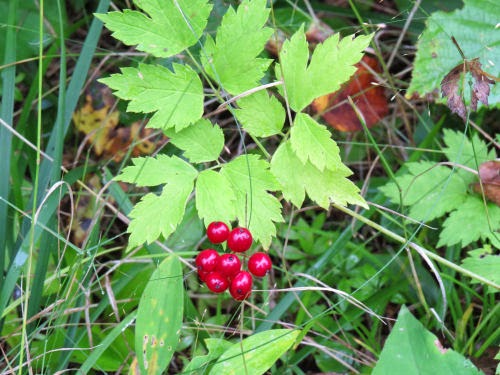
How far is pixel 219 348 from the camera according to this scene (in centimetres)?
158

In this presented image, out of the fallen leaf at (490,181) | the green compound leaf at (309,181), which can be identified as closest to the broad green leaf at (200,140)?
the green compound leaf at (309,181)

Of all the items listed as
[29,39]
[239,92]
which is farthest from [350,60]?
[29,39]

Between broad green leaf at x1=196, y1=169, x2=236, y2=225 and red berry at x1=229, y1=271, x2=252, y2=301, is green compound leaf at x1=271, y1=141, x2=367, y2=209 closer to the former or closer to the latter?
broad green leaf at x1=196, y1=169, x2=236, y2=225

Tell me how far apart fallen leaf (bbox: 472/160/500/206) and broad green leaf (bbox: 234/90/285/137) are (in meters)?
0.76

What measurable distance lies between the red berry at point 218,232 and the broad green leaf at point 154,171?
0.59 feet

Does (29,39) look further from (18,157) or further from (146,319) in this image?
(146,319)

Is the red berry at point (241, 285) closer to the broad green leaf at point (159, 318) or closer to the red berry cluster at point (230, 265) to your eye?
the red berry cluster at point (230, 265)

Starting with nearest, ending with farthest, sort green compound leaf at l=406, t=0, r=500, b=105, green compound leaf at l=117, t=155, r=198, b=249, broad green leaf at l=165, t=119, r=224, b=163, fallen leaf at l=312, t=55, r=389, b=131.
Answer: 1. green compound leaf at l=117, t=155, r=198, b=249
2. broad green leaf at l=165, t=119, r=224, b=163
3. green compound leaf at l=406, t=0, r=500, b=105
4. fallen leaf at l=312, t=55, r=389, b=131

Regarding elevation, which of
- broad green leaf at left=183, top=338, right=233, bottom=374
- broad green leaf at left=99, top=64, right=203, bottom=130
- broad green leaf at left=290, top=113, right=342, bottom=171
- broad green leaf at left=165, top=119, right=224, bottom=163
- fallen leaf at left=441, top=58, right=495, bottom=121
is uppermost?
fallen leaf at left=441, top=58, right=495, bottom=121

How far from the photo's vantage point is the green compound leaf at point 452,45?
2078mm

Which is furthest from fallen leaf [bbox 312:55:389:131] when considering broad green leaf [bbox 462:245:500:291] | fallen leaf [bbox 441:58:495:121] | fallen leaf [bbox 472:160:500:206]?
broad green leaf [bbox 462:245:500:291]

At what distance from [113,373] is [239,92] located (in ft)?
3.26

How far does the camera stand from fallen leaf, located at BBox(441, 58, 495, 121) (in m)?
1.64

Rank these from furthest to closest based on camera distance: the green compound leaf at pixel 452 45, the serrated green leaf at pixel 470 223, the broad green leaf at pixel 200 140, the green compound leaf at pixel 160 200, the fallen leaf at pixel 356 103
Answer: the fallen leaf at pixel 356 103, the green compound leaf at pixel 452 45, the serrated green leaf at pixel 470 223, the broad green leaf at pixel 200 140, the green compound leaf at pixel 160 200
